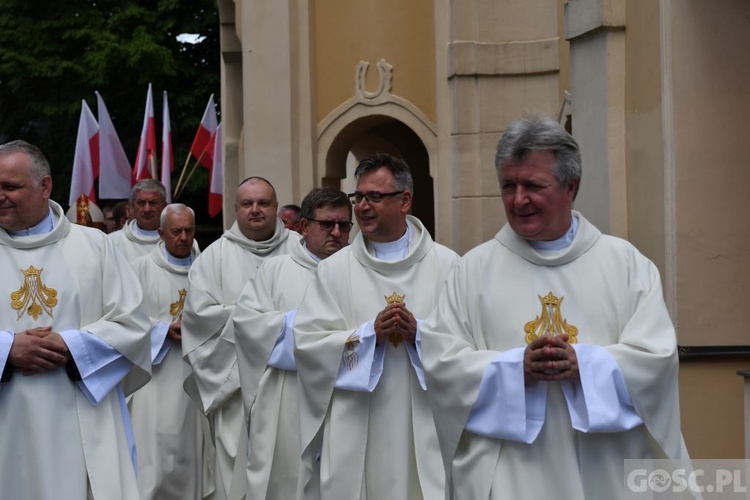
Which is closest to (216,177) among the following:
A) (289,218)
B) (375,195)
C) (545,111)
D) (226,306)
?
(545,111)

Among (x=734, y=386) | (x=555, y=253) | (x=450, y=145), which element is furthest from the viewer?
(x=450, y=145)

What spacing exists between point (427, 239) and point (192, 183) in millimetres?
23644

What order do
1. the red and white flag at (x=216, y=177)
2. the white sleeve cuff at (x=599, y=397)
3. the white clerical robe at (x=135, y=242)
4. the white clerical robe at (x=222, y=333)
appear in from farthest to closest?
the red and white flag at (x=216, y=177) → the white clerical robe at (x=135, y=242) → the white clerical robe at (x=222, y=333) → the white sleeve cuff at (x=599, y=397)

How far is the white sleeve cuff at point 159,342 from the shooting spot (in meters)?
11.0

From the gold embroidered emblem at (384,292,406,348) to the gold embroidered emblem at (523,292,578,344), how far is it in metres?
1.73

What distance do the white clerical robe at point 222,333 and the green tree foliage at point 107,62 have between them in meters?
21.1

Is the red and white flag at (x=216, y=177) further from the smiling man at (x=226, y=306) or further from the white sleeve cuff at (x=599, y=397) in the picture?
the white sleeve cuff at (x=599, y=397)

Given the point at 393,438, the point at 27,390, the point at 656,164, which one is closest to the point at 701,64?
the point at 656,164

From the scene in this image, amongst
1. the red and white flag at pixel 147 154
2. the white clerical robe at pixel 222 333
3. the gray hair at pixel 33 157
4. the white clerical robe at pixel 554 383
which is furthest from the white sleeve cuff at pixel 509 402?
the red and white flag at pixel 147 154

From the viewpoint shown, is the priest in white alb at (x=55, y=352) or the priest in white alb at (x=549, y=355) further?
the priest in white alb at (x=55, y=352)


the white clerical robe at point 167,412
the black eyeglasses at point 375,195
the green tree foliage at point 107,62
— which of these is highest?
the green tree foliage at point 107,62

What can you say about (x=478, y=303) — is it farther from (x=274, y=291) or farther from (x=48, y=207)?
(x=274, y=291)

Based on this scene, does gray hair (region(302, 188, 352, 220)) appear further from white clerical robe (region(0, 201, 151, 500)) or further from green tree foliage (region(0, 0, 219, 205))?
green tree foliage (region(0, 0, 219, 205))

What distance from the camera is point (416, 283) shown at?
749 cm
